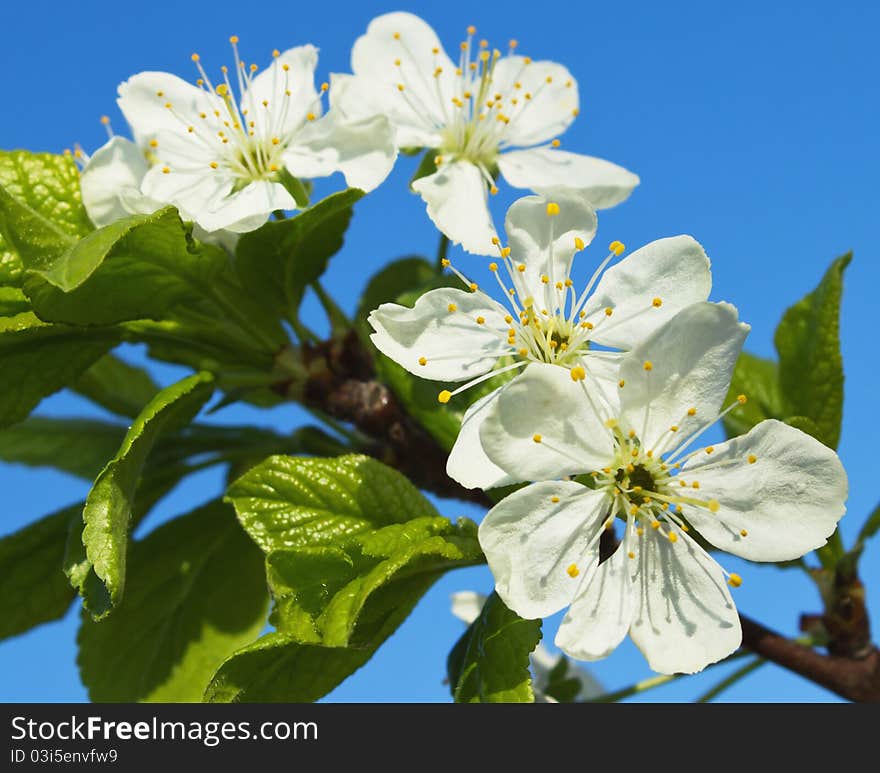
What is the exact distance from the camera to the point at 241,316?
2281 mm

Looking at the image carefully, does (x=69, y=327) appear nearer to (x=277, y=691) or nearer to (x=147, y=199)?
(x=147, y=199)

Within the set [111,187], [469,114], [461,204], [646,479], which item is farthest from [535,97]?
[646,479]

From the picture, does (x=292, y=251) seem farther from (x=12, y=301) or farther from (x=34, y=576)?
(x=34, y=576)

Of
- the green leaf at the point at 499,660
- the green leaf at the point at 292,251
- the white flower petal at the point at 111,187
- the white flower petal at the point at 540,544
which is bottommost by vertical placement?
the green leaf at the point at 499,660

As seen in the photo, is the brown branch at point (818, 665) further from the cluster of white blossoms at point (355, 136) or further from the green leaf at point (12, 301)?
the green leaf at point (12, 301)

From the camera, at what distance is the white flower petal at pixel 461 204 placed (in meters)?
2.11

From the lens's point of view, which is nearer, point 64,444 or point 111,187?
point 111,187

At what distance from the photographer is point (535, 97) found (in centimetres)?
263

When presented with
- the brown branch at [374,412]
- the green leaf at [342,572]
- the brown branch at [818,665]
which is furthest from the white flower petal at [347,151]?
the brown branch at [818,665]

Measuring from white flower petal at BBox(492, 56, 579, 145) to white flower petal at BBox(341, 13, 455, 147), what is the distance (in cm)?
14

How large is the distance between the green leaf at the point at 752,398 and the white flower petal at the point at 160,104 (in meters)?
1.29

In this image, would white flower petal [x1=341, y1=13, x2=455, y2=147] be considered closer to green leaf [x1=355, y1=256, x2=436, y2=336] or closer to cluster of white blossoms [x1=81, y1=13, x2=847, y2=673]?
cluster of white blossoms [x1=81, y1=13, x2=847, y2=673]

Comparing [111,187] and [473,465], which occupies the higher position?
[111,187]

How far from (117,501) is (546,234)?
34.9 inches
